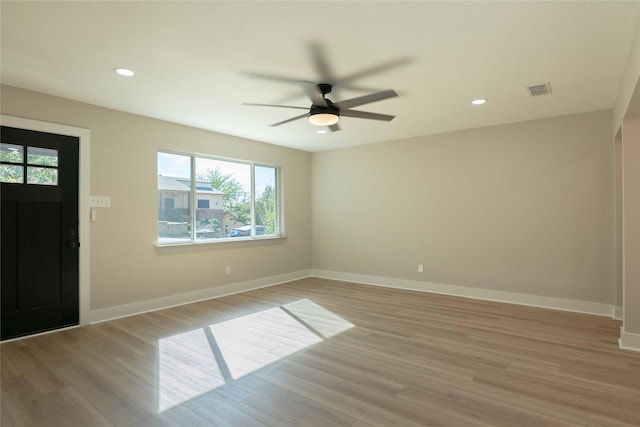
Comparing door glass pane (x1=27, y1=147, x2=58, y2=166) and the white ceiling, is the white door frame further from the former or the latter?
the white ceiling

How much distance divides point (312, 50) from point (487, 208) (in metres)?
3.70

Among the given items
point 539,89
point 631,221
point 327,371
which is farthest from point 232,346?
point 539,89

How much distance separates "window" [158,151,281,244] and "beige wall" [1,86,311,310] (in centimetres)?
19

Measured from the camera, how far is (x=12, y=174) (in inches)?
136

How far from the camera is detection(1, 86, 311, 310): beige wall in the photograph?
3924 mm

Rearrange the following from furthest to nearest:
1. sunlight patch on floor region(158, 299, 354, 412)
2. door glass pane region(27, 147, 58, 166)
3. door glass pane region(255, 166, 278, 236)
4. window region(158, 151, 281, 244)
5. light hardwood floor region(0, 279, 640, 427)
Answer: door glass pane region(255, 166, 278, 236) → window region(158, 151, 281, 244) → door glass pane region(27, 147, 58, 166) → sunlight patch on floor region(158, 299, 354, 412) → light hardwood floor region(0, 279, 640, 427)

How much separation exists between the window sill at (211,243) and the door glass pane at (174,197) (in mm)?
126

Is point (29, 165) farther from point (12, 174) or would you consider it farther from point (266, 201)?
point (266, 201)

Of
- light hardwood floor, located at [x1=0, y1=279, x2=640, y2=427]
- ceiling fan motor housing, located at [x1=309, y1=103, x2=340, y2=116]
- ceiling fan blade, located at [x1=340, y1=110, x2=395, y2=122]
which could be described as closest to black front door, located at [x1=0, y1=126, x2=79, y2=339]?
light hardwood floor, located at [x1=0, y1=279, x2=640, y2=427]

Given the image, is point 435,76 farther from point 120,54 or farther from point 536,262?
point 536,262

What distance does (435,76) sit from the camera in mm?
3225

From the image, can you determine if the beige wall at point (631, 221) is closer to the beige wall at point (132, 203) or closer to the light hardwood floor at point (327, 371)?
the light hardwood floor at point (327, 371)

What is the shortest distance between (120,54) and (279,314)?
3.22 meters

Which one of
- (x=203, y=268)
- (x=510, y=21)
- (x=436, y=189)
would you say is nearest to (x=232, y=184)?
(x=203, y=268)
